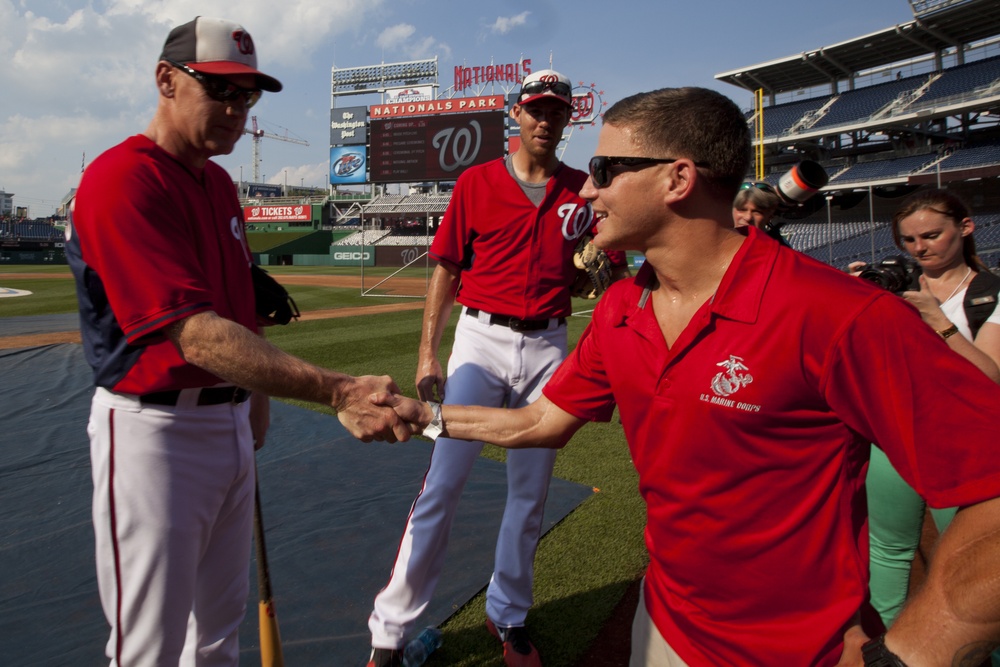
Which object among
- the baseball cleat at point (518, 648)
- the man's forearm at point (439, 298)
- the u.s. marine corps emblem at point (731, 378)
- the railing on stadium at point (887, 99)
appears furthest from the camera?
the railing on stadium at point (887, 99)

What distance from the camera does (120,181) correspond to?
172 cm

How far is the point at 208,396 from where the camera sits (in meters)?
1.97

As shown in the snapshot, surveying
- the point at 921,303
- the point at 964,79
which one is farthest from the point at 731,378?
the point at 964,79

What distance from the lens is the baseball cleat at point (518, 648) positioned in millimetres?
2686

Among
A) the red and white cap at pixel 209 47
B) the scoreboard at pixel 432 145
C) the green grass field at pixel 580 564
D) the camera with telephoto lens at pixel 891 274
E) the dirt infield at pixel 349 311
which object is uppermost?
the scoreboard at pixel 432 145

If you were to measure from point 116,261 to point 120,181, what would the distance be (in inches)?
8.8

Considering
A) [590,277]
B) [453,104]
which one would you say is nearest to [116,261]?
[590,277]

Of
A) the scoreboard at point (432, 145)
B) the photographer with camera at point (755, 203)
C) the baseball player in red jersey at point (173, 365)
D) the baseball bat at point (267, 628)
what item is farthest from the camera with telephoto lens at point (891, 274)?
the scoreboard at point (432, 145)

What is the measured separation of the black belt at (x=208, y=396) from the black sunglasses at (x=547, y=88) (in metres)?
1.88

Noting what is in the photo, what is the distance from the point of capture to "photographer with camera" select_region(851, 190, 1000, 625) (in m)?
2.50

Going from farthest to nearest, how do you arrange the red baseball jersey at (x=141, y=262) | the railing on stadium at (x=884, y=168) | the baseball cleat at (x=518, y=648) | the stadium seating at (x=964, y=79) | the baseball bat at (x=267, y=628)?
the railing on stadium at (x=884, y=168) → the stadium seating at (x=964, y=79) → the baseball cleat at (x=518, y=648) → the baseball bat at (x=267, y=628) → the red baseball jersey at (x=141, y=262)

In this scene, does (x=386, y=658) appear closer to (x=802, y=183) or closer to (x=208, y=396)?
(x=208, y=396)

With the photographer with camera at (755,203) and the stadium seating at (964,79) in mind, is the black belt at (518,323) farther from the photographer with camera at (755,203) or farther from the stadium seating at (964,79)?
the stadium seating at (964,79)

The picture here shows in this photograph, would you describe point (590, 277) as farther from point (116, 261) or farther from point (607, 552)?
point (116, 261)
